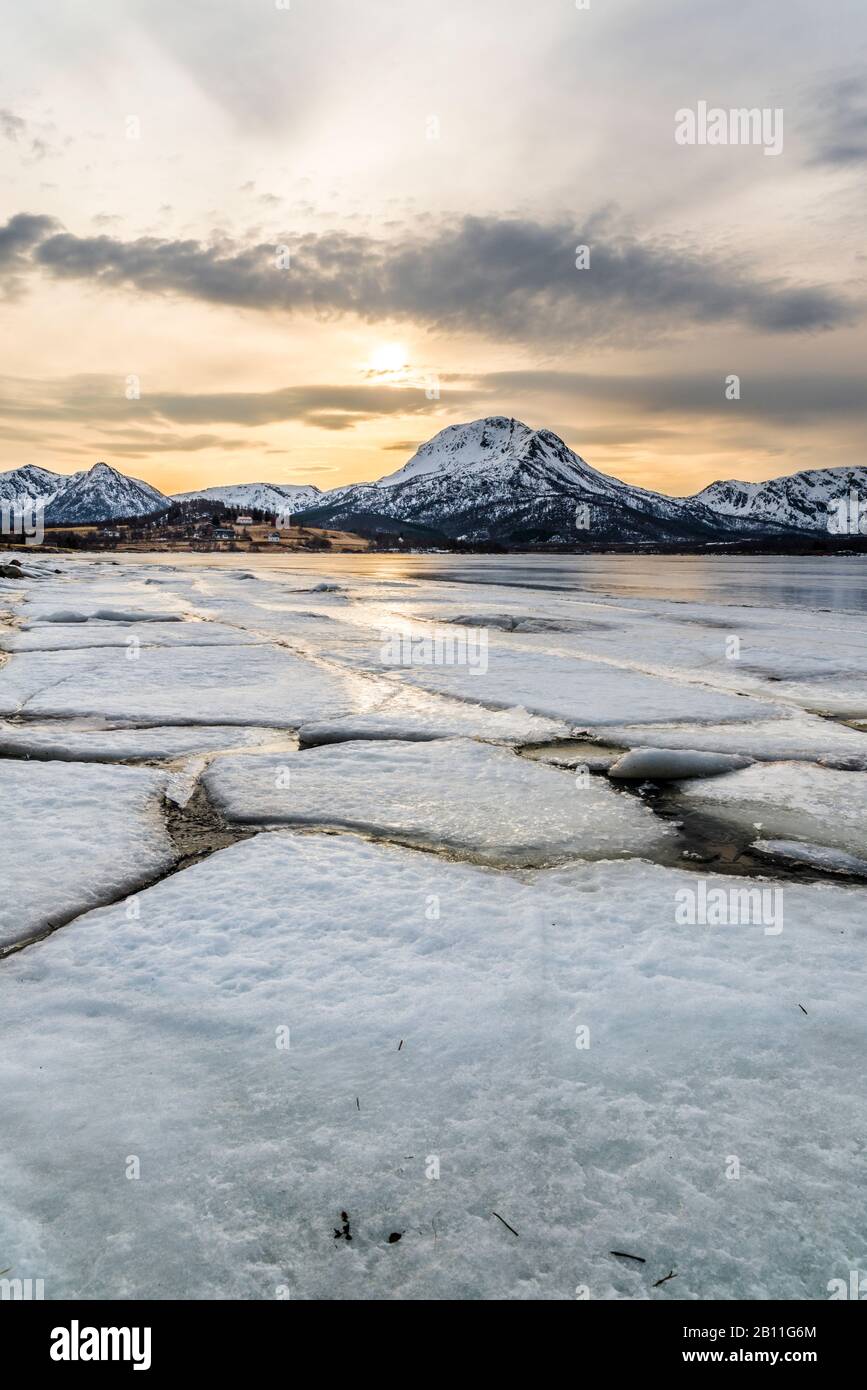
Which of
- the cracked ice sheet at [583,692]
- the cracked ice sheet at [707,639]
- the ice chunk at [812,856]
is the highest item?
the cracked ice sheet at [707,639]

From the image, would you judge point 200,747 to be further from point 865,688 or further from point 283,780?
point 865,688

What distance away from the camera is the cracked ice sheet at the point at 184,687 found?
612cm

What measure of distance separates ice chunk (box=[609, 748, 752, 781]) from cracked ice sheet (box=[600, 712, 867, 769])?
1.19 feet

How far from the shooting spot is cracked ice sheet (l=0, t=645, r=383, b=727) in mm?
6121

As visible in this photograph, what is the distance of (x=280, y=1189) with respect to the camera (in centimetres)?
161

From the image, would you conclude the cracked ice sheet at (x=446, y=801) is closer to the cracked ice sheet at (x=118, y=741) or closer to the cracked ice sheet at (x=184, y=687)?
the cracked ice sheet at (x=118, y=741)

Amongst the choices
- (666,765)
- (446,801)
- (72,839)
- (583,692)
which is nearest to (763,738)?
(666,765)

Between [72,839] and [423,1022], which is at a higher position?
[72,839]

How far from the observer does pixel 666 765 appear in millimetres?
4703

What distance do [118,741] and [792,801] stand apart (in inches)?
171

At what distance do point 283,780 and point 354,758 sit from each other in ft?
2.05

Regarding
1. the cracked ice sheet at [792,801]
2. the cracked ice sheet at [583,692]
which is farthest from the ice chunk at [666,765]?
the cracked ice sheet at [583,692]

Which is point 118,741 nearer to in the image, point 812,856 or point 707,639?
point 812,856

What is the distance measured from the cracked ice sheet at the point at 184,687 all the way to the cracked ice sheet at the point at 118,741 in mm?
268
